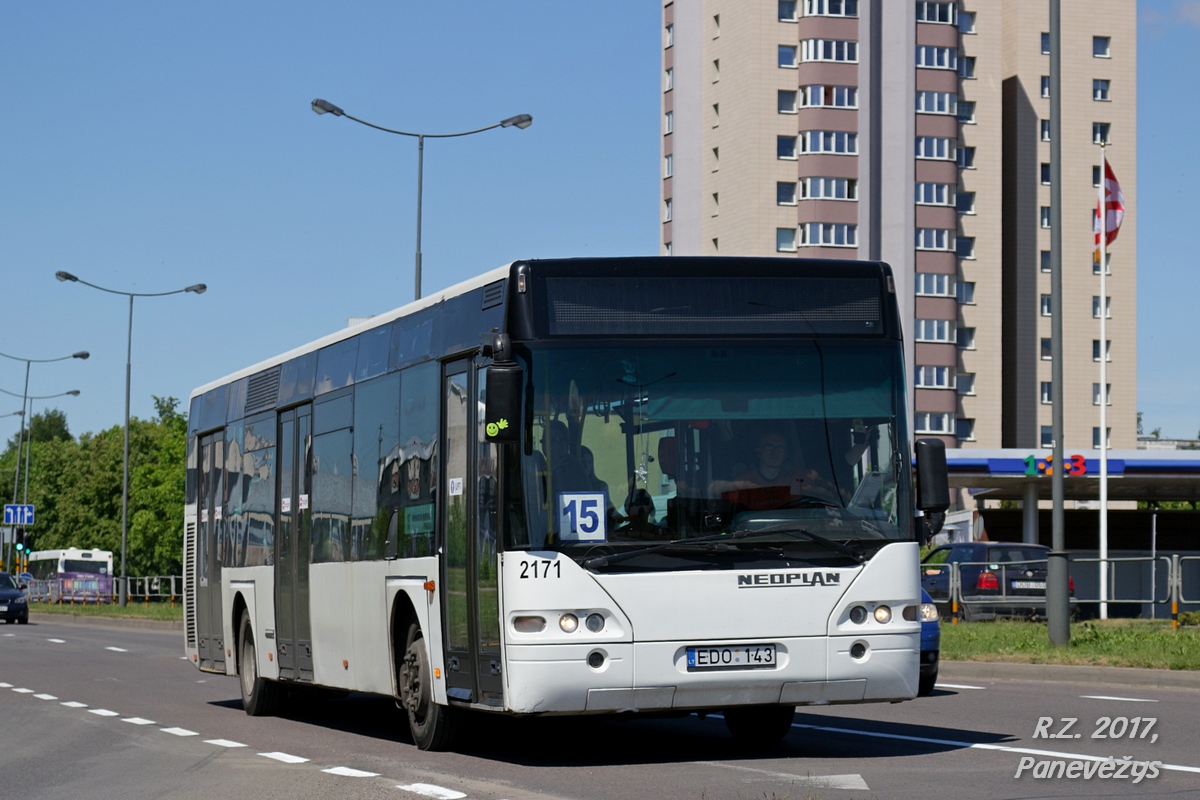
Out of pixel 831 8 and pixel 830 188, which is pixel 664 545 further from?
pixel 831 8

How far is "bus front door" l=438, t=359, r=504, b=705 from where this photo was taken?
37.4 ft

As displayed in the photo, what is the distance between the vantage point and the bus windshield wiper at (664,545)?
36.1 feet

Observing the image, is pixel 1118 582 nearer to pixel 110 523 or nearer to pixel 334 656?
pixel 334 656

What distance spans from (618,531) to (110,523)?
4767 inches

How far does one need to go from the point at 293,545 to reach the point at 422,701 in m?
3.71

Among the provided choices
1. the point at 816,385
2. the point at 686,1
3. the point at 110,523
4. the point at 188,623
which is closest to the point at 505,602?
the point at 816,385

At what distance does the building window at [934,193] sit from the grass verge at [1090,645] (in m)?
58.8

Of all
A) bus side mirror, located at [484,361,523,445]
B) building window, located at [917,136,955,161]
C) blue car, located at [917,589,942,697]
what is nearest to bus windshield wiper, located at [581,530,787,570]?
bus side mirror, located at [484,361,523,445]

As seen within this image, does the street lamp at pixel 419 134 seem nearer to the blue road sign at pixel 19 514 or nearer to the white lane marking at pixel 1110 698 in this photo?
Result: the white lane marking at pixel 1110 698

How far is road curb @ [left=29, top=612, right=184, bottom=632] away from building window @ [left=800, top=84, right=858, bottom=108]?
4084cm

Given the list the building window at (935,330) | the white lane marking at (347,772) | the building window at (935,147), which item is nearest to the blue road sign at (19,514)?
the building window at (935,330)

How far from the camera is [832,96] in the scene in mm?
85750

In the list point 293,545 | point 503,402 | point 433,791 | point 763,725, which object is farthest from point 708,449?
point 293,545

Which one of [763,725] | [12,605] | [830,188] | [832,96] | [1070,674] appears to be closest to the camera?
[763,725]
